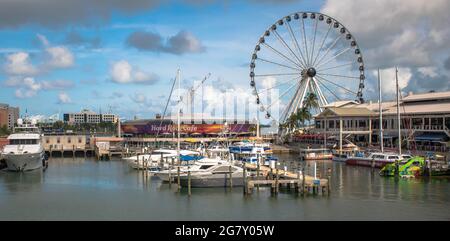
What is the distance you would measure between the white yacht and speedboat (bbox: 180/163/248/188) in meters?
28.4

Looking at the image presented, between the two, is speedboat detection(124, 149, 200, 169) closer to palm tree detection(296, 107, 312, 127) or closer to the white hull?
the white hull

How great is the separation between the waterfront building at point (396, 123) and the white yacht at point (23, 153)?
1959 inches

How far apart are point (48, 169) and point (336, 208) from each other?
47.7 metres

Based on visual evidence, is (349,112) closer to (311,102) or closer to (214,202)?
(311,102)

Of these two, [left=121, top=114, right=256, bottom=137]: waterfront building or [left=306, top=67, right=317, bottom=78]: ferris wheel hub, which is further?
[left=121, top=114, right=256, bottom=137]: waterfront building

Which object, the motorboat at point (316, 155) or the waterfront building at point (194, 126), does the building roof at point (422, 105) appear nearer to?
the motorboat at point (316, 155)

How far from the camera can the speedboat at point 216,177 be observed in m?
49.0

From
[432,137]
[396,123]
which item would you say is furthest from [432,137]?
[396,123]

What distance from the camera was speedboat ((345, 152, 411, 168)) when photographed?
2601 inches

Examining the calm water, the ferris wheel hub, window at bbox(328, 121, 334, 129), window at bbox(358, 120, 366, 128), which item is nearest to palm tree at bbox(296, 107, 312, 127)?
window at bbox(328, 121, 334, 129)

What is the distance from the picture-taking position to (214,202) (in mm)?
43031

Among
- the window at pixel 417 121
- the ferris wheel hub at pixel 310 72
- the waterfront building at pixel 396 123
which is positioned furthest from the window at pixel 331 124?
the window at pixel 417 121

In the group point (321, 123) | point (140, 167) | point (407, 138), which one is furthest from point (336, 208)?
point (321, 123)
